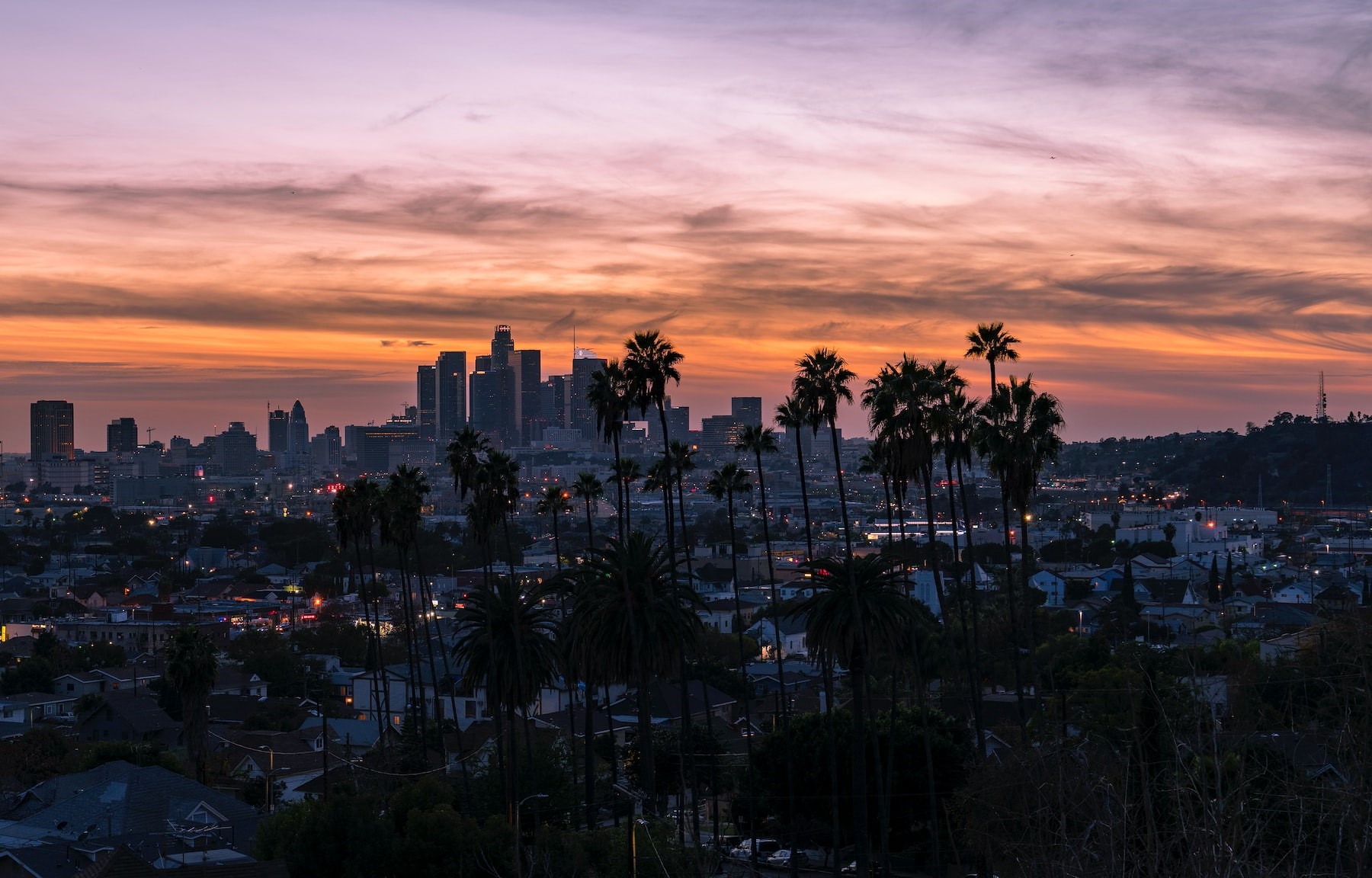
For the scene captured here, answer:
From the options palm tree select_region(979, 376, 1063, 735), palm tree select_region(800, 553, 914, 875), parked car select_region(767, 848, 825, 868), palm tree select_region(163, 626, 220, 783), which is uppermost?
palm tree select_region(979, 376, 1063, 735)

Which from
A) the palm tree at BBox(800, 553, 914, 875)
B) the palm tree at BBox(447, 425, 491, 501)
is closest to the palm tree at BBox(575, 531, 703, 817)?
the palm tree at BBox(800, 553, 914, 875)

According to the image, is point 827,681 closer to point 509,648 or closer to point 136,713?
point 509,648

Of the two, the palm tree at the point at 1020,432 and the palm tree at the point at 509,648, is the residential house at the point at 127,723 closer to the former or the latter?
the palm tree at the point at 509,648

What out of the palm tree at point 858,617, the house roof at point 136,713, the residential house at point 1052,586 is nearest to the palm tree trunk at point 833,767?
the palm tree at point 858,617

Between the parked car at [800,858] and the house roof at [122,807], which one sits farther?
the parked car at [800,858]

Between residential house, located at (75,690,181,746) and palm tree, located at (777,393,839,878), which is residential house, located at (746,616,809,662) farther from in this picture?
palm tree, located at (777,393,839,878)

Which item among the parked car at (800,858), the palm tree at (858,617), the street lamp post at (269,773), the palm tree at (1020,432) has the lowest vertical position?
the parked car at (800,858)

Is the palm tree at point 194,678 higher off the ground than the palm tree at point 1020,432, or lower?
lower

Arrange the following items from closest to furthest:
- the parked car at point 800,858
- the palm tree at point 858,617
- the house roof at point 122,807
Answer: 1. the palm tree at point 858,617
2. the house roof at point 122,807
3. the parked car at point 800,858
